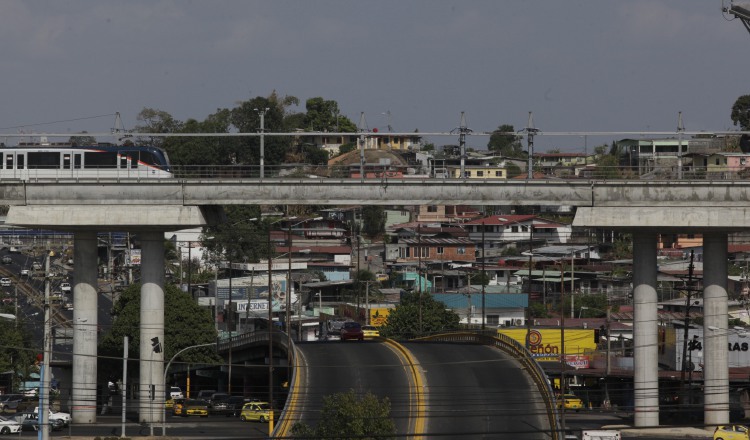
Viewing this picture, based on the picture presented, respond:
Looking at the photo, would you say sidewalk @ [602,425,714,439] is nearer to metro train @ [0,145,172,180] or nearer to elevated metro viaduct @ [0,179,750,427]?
elevated metro viaduct @ [0,179,750,427]

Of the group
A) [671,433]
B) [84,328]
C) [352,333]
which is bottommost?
[671,433]

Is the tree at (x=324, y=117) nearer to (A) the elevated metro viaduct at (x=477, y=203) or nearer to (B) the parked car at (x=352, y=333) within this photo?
(B) the parked car at (x=352, y=333)

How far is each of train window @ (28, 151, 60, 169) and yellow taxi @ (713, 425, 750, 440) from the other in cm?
3554

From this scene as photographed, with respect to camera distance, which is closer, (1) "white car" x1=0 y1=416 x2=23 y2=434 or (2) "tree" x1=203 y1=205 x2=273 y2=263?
(1) "white car" x1=0 y1=416 x2=23 y2=434

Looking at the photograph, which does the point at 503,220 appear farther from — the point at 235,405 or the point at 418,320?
the point at 235,405

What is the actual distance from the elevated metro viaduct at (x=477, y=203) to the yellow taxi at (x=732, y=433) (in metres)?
4.54

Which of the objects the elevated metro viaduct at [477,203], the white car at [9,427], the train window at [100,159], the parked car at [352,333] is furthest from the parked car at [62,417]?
the parked car at [352,333]

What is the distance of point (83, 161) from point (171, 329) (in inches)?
822

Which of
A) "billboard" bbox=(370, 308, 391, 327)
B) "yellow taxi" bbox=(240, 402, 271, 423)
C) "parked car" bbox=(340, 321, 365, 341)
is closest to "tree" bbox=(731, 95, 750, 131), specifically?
"billboard" bbox=(370, 308, 391, 327)

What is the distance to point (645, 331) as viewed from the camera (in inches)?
2394

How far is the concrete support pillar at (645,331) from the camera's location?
60.7 m

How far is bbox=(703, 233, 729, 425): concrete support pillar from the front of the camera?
2367 inches

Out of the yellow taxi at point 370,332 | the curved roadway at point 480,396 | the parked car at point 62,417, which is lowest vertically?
the parked car at point 62,417

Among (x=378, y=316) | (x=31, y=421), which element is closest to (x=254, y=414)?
(x=31, y=421)
